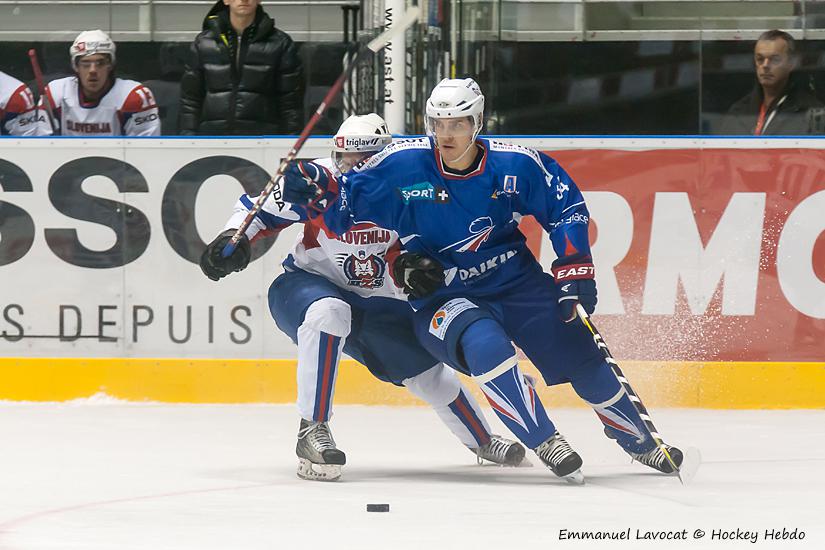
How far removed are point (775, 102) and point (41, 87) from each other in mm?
2916

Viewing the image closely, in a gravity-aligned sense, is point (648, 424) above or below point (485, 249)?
below

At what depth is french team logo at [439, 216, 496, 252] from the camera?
179 inches

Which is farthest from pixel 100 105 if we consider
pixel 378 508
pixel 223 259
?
pixel 378 508

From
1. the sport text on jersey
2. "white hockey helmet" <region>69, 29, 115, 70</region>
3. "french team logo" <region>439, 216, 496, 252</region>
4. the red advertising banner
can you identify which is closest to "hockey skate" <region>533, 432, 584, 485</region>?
"french team logo" <region>439, 216, 496, 252</region>

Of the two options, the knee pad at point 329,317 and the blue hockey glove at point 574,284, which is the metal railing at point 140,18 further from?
the blue hockey glove at point 574,284

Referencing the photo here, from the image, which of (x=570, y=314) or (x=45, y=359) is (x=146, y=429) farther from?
(x=570, y=314)

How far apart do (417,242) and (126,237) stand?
216cm

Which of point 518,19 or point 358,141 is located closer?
Result: point 358,141

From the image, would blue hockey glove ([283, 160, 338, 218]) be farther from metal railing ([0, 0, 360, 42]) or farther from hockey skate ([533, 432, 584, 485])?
metal railing ([0, 0, 360, 42])

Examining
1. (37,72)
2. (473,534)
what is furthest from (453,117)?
(37,72)

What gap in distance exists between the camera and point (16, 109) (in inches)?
263

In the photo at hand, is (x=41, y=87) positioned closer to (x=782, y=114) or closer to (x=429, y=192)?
(x=429, y=192)

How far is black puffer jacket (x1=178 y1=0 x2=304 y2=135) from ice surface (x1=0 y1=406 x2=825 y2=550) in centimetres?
113

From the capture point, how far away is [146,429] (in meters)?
5.66
